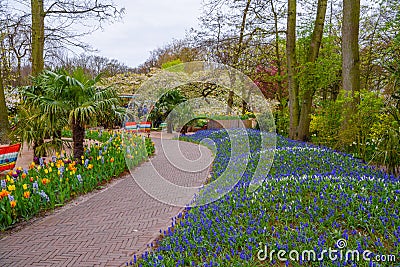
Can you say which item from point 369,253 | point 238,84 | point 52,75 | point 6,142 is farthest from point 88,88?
point 238,84

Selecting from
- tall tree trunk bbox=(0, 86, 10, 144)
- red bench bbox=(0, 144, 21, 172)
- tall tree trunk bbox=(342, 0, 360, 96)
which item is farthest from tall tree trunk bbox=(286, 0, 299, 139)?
tall tree trunk bbox=(0, 86, 10, 144)

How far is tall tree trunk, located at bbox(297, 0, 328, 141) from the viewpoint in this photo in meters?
11.4

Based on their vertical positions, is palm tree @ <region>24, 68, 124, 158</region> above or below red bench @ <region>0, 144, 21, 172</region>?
above

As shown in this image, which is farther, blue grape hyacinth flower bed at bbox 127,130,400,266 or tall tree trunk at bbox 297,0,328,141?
tall tree trunk at bbox 297,0,328,141

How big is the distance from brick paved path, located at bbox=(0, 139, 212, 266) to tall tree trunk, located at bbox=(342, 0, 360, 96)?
6.02 m

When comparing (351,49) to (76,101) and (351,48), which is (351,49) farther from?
(76,101)

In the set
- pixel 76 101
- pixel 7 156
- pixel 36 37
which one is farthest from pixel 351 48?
pixel 36 37

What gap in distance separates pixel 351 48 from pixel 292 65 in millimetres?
3534

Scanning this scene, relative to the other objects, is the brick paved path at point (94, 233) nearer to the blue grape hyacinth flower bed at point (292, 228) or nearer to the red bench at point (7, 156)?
the blue grape hyacinth flower bed at point (292, 228)

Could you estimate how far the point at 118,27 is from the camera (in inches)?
544

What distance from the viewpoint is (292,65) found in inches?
474

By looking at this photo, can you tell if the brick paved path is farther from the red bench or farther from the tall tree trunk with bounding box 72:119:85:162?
the red bench

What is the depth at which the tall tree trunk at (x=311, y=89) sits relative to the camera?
1138cm

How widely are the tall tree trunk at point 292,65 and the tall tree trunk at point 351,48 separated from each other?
129 inches
